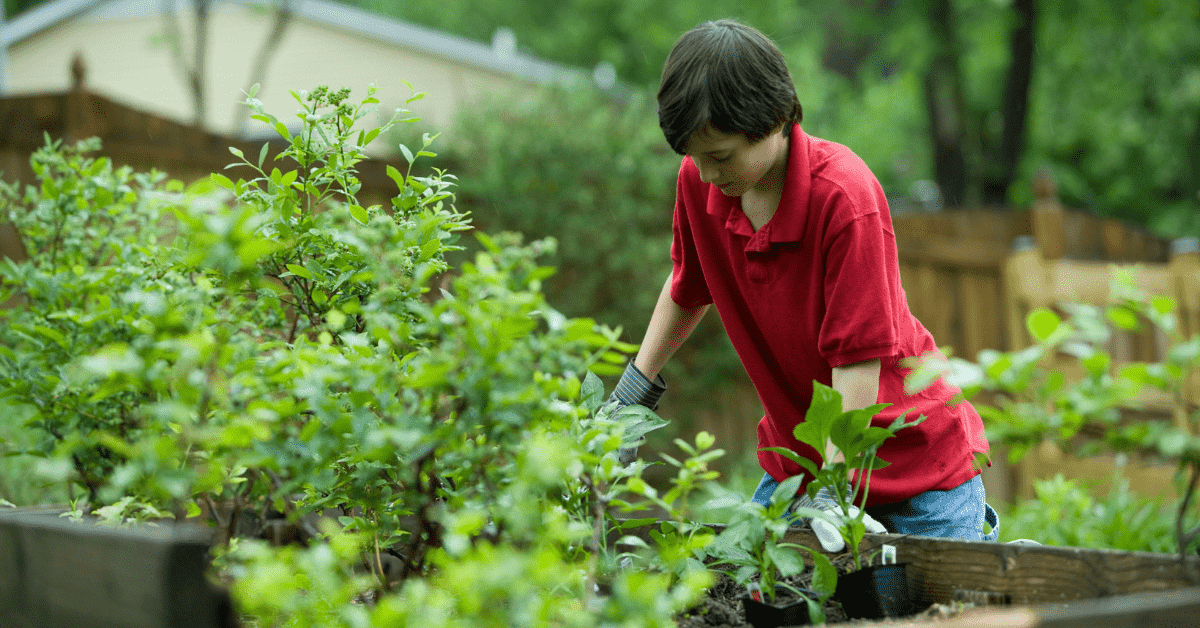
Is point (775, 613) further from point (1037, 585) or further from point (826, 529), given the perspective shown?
point (1037, 585)


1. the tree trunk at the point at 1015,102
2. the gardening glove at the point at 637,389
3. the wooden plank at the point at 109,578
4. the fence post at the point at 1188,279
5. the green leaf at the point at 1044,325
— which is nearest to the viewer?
the wooden plank at the point at 109,578

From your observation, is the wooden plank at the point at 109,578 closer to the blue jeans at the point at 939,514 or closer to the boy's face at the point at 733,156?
the boy's face at the point at 733,156

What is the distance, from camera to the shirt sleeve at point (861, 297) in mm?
1604

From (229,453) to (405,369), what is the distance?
0.25 meters

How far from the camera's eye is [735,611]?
4.93ft

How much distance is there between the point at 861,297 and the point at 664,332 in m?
0.54

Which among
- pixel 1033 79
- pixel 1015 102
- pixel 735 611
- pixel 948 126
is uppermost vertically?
pixel 1033 79

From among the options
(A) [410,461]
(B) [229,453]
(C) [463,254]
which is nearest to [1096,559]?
(A) [410,461]

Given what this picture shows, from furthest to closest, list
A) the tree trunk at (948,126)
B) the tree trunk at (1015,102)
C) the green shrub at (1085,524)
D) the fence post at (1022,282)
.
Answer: the tree trunk at (948,126), the tree trunk at (1015,102), the fence post at (1022,282), the green shrub at (1085,524)

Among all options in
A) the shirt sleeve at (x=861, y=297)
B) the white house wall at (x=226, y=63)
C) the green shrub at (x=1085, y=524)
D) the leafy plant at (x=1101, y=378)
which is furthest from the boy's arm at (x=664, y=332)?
the white house wall at (x=226, y=63)

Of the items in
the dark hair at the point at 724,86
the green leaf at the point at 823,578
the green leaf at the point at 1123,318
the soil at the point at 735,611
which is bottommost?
the soil at the point at 735,611

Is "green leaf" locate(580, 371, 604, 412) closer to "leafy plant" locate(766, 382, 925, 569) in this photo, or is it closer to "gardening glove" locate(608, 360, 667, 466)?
"leafy plant" locate(766, 382, 925, 569)

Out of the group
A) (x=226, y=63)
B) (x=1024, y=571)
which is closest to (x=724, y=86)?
(x=1024, y=571)

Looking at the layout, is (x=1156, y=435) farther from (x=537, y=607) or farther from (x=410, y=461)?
(x=410, y=461)
